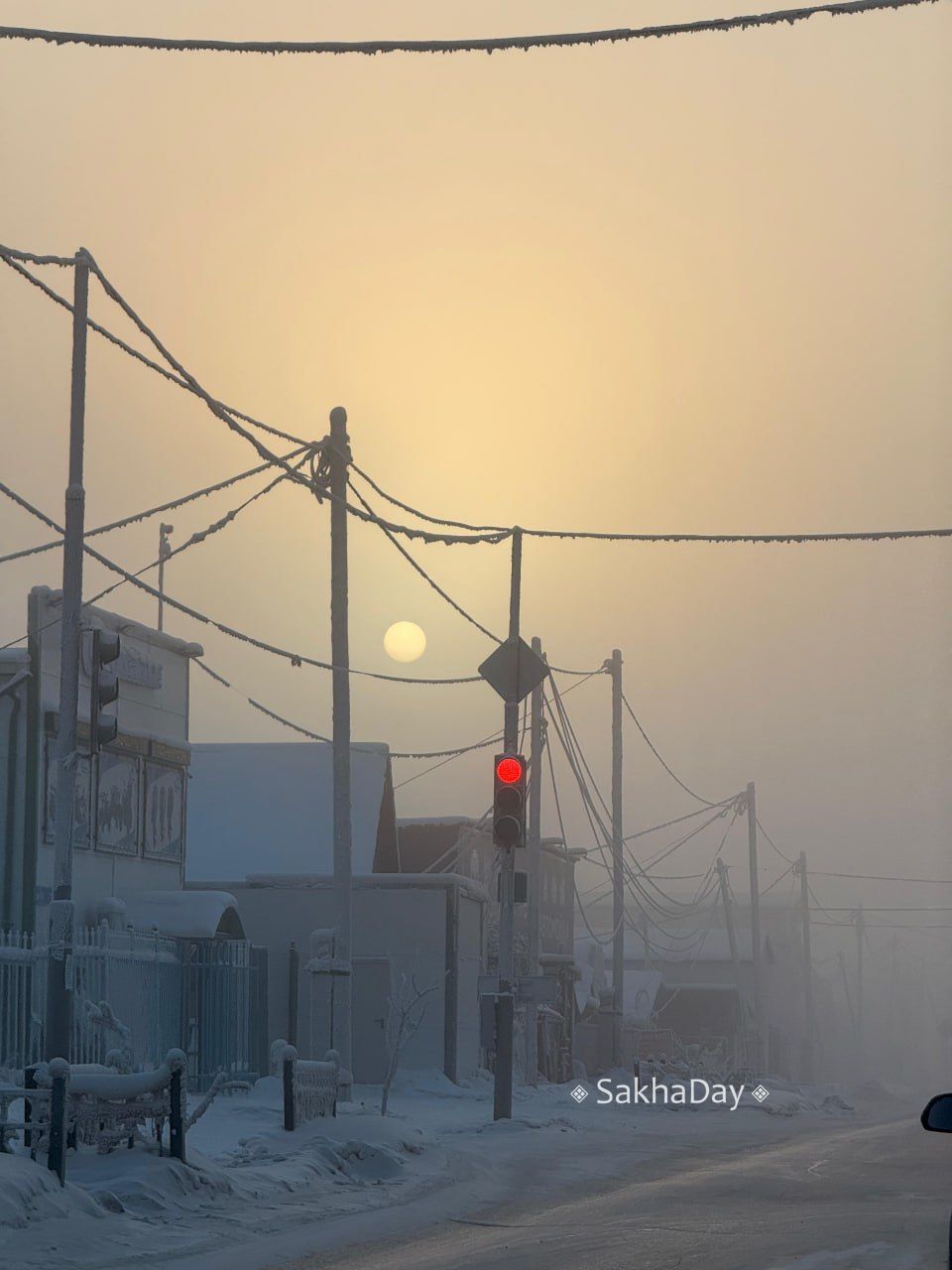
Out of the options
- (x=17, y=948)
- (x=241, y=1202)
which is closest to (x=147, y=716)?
(x=17, y=948)

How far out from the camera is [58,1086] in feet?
45.0

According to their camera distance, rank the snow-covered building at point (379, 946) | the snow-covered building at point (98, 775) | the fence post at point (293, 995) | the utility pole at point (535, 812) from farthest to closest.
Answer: the utility pole at point (535, 812), the snow-covered building at point (379, 946), the fence post at point (293, 995), the snow-covered building at point (98, 775)

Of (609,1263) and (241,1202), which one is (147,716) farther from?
(609,1263)

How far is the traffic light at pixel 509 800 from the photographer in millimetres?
23875

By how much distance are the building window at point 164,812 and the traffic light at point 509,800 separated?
35.0ft

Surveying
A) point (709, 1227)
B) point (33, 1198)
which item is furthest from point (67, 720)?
point (709, 1227)

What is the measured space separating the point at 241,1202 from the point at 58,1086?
197 cm

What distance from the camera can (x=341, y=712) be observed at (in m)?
24.3

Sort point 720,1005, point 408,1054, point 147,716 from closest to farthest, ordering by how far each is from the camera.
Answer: point 147,716 < point 408,1054 < point 720,1005

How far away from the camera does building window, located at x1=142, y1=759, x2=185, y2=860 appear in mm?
33000

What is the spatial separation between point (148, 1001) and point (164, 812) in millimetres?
8343

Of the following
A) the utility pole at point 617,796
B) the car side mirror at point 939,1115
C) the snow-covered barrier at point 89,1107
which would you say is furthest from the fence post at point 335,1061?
the utility pole at point 617,796

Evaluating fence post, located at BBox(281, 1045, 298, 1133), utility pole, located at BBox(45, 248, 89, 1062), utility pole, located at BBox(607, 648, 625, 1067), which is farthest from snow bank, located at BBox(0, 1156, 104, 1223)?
utility pole, located at BBox(607, 648, 625, 1067)

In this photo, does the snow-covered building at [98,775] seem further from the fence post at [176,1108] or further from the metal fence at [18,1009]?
the fence post at [176,1108]
